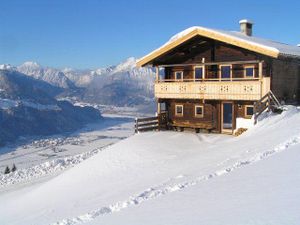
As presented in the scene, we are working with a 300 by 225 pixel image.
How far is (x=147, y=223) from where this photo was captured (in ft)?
34.1

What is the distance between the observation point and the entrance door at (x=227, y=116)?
29094 mm

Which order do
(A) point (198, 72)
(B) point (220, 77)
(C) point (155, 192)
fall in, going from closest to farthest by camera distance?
(C) point (155, 192)
(B) point (220, 77)
(A) point (198, 72)

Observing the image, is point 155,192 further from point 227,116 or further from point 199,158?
point 227,116

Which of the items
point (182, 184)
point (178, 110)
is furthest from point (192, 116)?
point (182, 184)

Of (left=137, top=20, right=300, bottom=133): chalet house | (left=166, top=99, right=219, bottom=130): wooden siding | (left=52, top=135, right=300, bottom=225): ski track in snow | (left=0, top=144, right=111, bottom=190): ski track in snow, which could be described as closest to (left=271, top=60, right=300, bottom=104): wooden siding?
(left=137, top=20, right=300, bottom=133): chalet house

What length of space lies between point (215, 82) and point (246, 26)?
26.0 ft

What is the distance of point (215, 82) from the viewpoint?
28.0 metres

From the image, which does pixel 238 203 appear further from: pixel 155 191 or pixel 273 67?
pixel 273 67

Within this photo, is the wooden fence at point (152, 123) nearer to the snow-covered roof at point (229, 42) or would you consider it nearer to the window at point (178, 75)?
the window at point (178, 75)

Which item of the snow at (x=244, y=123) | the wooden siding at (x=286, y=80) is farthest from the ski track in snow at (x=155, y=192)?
the wooden siding at (x=286, y=80)

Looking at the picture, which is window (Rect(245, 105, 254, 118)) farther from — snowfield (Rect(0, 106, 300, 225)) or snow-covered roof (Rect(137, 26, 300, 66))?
snow-covered roof (Rect(137, 26, 300, 66))

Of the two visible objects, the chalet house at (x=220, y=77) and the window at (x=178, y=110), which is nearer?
the chalet house at (x=220, y=77)

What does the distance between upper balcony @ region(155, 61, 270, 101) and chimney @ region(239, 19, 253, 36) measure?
5.49 meters

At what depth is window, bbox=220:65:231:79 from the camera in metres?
29.4
